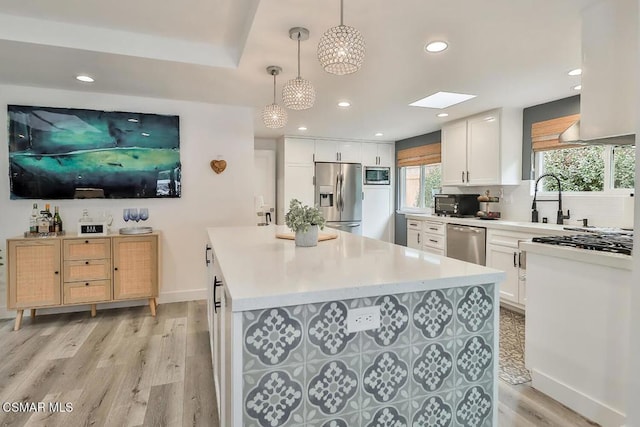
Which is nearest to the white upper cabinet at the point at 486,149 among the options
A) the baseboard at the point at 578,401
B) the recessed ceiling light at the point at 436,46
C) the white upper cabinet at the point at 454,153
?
the white upper cabinet at the point at 454,153

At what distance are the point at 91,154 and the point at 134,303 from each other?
1.58 m

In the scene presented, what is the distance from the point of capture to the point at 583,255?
1.83 m

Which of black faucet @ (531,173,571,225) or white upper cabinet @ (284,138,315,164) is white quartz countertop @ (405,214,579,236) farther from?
white upper cabinet @ (284,138,315,164)

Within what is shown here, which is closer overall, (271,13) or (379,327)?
(379,327)

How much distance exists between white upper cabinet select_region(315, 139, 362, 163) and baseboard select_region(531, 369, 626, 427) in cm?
432

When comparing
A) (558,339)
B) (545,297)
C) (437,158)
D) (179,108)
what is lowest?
(558,339)

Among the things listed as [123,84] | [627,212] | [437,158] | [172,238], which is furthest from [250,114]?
[627,212]

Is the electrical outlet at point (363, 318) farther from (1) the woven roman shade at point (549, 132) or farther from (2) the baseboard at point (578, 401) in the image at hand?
(1) the woven roman shade at point (549, 132)

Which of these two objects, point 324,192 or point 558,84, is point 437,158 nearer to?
point 324,192

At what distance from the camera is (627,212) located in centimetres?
304

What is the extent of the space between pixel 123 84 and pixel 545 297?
3.70m

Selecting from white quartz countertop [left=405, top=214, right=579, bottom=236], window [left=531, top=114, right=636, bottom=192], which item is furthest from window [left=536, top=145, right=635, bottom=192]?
white quartz countertop [left=405, top=214, right=579, bottom=236]

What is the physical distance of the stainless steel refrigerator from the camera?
5801 millimetres

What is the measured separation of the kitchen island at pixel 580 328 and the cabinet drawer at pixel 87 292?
3433mm
